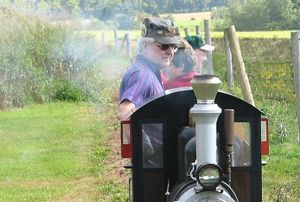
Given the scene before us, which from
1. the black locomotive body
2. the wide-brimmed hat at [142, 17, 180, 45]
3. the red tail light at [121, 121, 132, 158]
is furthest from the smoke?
the black locomotive body

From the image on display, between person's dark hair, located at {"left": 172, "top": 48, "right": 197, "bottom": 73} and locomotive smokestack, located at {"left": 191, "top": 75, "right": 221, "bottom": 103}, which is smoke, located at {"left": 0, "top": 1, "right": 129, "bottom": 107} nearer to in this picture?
person's dark hair, located at {"left": 172, "top": 48, "right": 197, "bottom": 73}

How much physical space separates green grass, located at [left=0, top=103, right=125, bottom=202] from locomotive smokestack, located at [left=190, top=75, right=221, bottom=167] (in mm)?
3732

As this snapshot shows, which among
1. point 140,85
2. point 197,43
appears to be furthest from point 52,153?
point 140,85

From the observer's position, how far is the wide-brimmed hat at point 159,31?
4691mm

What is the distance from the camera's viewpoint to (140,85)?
4.52 m

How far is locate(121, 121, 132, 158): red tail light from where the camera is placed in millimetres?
4158

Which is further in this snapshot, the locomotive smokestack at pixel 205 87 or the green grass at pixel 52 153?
the green grass at pixel 52 153

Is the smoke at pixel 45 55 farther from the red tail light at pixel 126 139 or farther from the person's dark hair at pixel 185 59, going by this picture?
the red tail light at pixel 126 139

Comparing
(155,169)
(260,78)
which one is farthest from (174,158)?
(260,78)

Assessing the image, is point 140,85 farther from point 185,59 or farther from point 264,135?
point 185,59

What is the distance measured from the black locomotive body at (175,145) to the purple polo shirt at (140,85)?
0.36m

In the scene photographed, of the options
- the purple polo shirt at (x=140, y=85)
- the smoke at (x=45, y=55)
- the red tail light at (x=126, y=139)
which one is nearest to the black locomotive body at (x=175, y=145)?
the red tail light at (x=126, y=139)

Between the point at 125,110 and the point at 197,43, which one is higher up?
the point at 197,43

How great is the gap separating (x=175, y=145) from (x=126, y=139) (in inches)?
12.7
